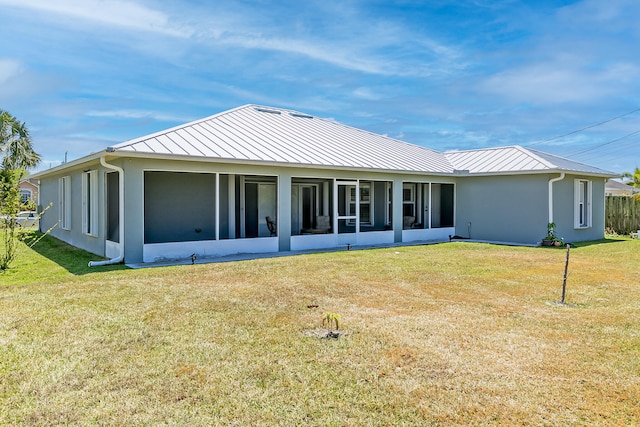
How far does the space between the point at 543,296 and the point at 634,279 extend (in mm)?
3178

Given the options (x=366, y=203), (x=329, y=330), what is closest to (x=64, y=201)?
(x=366, y=203)

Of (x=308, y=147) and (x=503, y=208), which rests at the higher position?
(x=308, y=147)

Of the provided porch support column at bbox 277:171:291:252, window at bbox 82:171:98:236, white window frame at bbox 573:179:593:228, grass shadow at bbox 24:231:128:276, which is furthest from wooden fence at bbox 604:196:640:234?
window at bbox 82:171:98:236

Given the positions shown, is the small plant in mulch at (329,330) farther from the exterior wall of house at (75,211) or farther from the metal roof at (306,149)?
the exterior wall of house at (75,211)

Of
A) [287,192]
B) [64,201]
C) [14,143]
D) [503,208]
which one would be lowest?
[503,208]

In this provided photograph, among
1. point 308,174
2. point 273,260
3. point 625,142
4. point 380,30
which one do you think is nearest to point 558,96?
point 625,142

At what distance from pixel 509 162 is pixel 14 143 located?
28.9m

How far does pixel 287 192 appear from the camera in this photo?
12.7 metres

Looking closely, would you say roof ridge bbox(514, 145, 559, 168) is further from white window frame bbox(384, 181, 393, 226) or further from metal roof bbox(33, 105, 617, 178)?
white window frame bbox(384, 181, 393, 226)

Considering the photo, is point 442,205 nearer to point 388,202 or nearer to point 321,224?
point 388,202

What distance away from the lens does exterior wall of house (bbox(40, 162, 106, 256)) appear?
38.0 feet

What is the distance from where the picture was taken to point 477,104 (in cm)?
3606

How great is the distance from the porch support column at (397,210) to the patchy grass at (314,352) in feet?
23.7

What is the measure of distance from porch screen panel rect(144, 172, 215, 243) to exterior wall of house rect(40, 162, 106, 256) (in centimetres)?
141
